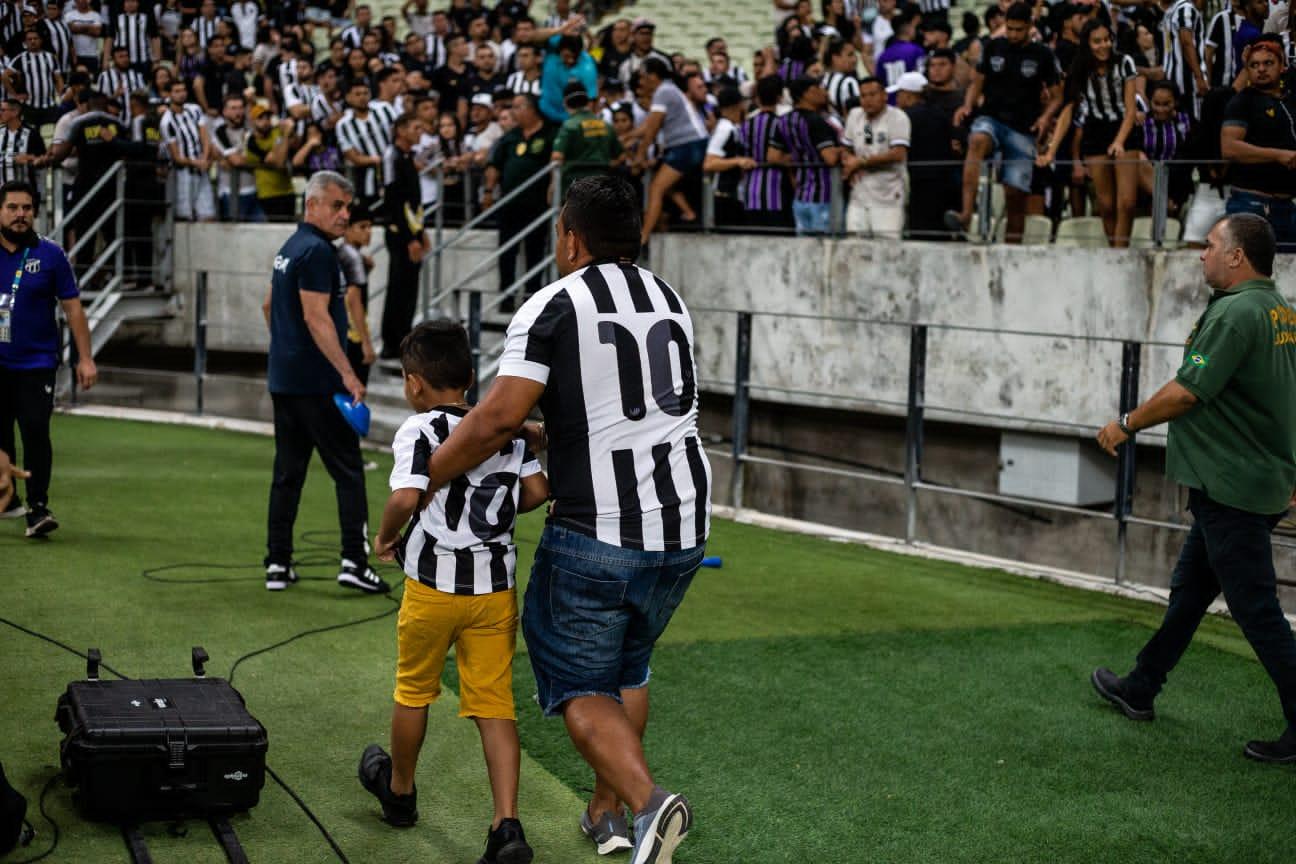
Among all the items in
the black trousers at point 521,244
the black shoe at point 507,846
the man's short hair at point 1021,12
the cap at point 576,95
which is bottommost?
the black shoe at point 507,846

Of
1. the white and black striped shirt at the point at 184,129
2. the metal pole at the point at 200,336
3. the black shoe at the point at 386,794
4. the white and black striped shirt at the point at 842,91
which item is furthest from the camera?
the white and black striped shirt at the point at 184,129

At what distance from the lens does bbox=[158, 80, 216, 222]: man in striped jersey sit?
1673cm

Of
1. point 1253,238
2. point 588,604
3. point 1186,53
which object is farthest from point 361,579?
point 1186,53

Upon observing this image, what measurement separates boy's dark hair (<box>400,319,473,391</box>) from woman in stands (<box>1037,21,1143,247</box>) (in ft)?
21.4

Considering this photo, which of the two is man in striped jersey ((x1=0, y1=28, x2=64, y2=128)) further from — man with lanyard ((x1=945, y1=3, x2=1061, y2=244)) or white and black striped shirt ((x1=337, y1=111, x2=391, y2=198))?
man with lanyard ((x1=945, y1=3, x2=1061, y2=244))

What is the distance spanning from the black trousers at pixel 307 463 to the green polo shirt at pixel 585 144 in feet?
16.7

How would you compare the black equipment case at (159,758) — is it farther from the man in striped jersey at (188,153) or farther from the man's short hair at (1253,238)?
the man in striped jersey at (188,153)

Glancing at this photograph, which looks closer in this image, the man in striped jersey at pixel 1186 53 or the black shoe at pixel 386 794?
the black shoe at pixel 386 794

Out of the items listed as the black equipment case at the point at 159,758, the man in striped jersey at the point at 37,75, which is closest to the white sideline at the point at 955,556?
the black equipment case at the point at 159,758

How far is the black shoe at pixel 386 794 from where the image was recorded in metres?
4.59

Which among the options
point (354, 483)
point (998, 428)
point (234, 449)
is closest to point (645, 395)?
point (354, 483)

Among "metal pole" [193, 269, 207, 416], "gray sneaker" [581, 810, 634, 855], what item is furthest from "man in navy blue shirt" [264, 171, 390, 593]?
"metal pole" [193, 269, 207, 416]

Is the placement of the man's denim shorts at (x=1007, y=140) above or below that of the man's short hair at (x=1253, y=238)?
above

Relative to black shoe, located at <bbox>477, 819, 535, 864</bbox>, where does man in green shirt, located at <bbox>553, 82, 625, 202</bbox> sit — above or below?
above
